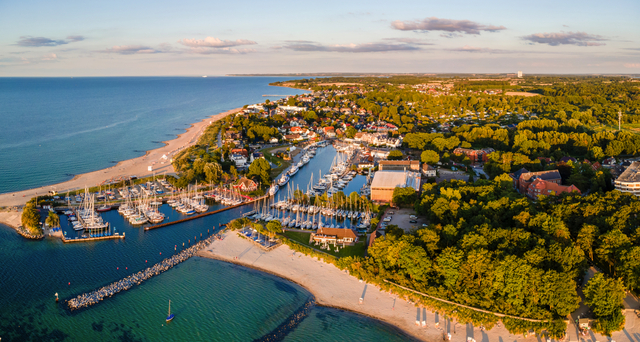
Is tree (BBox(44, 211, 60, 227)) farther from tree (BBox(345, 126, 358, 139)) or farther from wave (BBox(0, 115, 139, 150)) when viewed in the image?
tree (BBox(345, 126, 358, 139))

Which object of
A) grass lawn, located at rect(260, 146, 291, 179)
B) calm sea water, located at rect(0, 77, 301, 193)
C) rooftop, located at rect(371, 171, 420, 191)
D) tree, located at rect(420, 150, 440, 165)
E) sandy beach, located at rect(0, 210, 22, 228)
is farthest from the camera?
tree, located at rect(420, 150, 440, 165)

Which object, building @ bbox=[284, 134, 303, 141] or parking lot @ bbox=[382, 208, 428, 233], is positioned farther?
building @ bbox=[284, 134, 303, 141]

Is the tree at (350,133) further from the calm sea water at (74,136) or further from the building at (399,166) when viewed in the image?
the calm sea water at (74,136)

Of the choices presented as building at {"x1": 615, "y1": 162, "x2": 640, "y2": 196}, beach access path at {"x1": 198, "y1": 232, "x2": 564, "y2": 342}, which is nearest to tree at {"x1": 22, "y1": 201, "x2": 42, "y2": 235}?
beach access path at {"x1": 198, "y1": 232, "x2": 564, "y2": 342}

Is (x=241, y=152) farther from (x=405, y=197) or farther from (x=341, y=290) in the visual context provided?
(x=341, y=290)

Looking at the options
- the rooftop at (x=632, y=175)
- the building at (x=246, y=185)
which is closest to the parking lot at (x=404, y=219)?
the building at (x=246, y=185)

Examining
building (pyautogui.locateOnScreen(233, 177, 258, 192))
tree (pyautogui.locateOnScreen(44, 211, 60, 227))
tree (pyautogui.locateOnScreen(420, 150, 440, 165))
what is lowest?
tree (pyautogui.locateOnScreen(44, 211, 60, 227))
